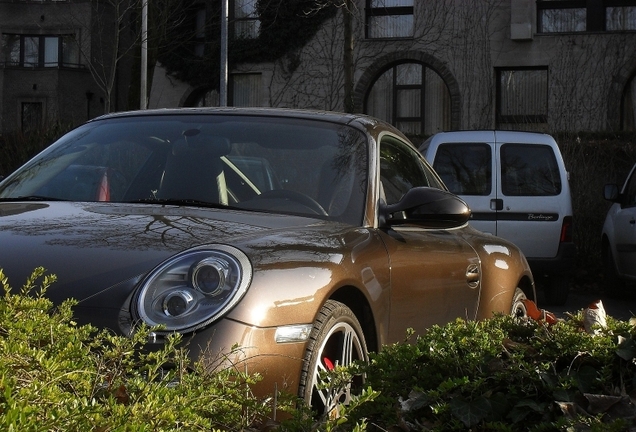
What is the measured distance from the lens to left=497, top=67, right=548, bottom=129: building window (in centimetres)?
3291

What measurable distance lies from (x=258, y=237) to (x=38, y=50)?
45820 mm

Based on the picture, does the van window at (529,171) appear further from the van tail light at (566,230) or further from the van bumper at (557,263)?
the van bumper at (557,263)

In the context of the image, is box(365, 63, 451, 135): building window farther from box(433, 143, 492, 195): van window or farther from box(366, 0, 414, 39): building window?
box(433, 143, 492, 195): van window

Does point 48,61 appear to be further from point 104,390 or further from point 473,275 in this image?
point 104,390

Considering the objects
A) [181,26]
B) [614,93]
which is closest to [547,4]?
[614,93]

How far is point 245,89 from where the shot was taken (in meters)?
36.2

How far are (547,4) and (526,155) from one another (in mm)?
20366

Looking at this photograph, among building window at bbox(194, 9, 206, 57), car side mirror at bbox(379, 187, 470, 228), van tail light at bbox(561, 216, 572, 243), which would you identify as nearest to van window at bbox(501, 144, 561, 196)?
van tail light at bbox(561, 216, 572, 243)

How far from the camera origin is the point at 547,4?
107 ft

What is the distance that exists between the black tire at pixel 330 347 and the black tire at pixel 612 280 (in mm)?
9774

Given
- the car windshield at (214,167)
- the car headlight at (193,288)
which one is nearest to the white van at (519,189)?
the car windshield at (214,167)

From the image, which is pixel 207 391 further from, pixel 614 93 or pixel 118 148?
pixel 614 93

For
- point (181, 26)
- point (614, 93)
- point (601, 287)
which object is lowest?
point (601, 287)

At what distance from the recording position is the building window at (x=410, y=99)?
3391 centimetres
